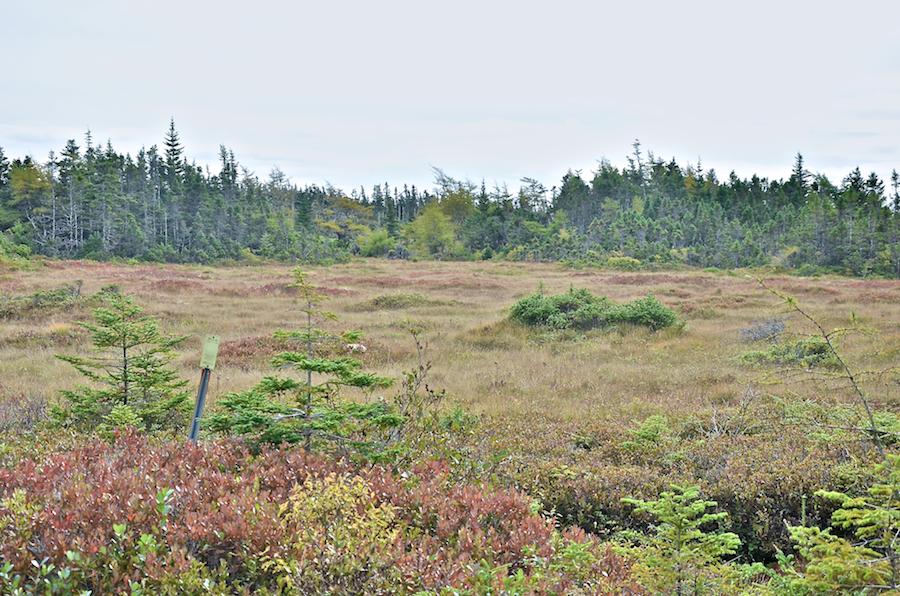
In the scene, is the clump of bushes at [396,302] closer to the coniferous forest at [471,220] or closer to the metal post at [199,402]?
the metal post at [199,402]

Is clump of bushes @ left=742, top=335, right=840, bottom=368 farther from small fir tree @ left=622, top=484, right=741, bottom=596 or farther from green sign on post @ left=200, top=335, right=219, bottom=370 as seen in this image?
green sign on post @ left=200, top=335, right=219, bottom=370

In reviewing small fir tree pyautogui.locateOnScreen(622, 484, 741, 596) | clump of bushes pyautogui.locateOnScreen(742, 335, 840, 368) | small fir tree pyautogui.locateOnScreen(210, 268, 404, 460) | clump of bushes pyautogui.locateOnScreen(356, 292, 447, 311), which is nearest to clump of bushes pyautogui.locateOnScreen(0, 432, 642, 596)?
small fir tree pyautogui.locateOnScreen(622, 484, 741, 596)

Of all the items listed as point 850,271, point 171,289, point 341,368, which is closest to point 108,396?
point 341,368

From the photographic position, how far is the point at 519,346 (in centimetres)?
1306

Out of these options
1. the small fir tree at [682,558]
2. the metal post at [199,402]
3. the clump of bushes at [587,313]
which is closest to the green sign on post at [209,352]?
the metal post at [199,402]

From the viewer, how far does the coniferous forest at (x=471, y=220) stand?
4950 cm

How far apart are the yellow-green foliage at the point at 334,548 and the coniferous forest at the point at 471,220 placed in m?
44.1

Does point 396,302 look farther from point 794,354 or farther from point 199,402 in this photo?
point 199,402

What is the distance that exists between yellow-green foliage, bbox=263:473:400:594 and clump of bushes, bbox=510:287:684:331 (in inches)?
476

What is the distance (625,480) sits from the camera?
511 cm

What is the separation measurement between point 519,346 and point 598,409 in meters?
5.22

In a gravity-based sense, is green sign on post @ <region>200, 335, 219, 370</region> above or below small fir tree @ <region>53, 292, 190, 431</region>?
above

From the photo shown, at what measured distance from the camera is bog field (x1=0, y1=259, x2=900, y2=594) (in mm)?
3570

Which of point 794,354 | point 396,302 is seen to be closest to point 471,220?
point 396,302
